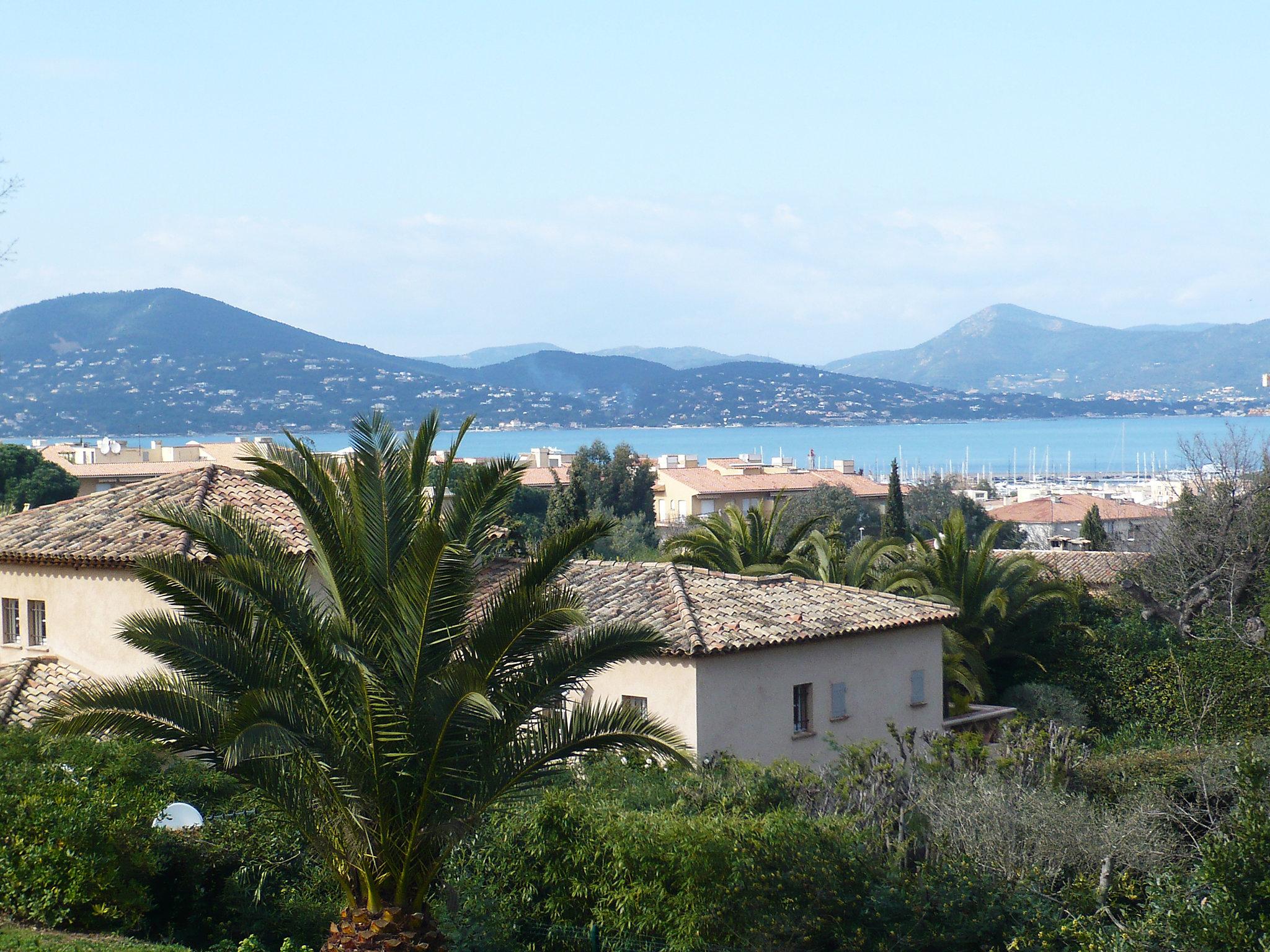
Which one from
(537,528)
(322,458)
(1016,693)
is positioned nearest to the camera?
(322,458)

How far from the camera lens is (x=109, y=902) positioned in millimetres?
10625

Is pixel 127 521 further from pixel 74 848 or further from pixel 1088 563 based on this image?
pixel 1088 563

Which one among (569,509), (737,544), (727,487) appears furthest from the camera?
(727,487)

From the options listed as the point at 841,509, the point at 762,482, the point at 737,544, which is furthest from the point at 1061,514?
the point at 737,544

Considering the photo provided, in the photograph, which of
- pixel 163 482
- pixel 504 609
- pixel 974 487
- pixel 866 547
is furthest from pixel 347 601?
pixel 974 487

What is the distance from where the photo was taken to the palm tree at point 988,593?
28062 millimetres

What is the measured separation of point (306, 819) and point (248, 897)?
2835 mm

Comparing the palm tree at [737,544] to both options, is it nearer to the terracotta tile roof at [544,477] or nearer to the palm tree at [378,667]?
the palm tree at [378,667]

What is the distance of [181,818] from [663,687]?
780 cm

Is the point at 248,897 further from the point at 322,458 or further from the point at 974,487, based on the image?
the point at 974,487

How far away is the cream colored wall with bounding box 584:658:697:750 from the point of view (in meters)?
18.2

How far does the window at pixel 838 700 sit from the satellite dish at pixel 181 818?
35.3ft

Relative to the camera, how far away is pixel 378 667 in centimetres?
919

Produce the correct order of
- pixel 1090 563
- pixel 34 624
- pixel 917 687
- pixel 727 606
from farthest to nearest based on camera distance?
pixel 1090 563 → pixel 917 687 → pixel 727 606 → pixel 34 624
